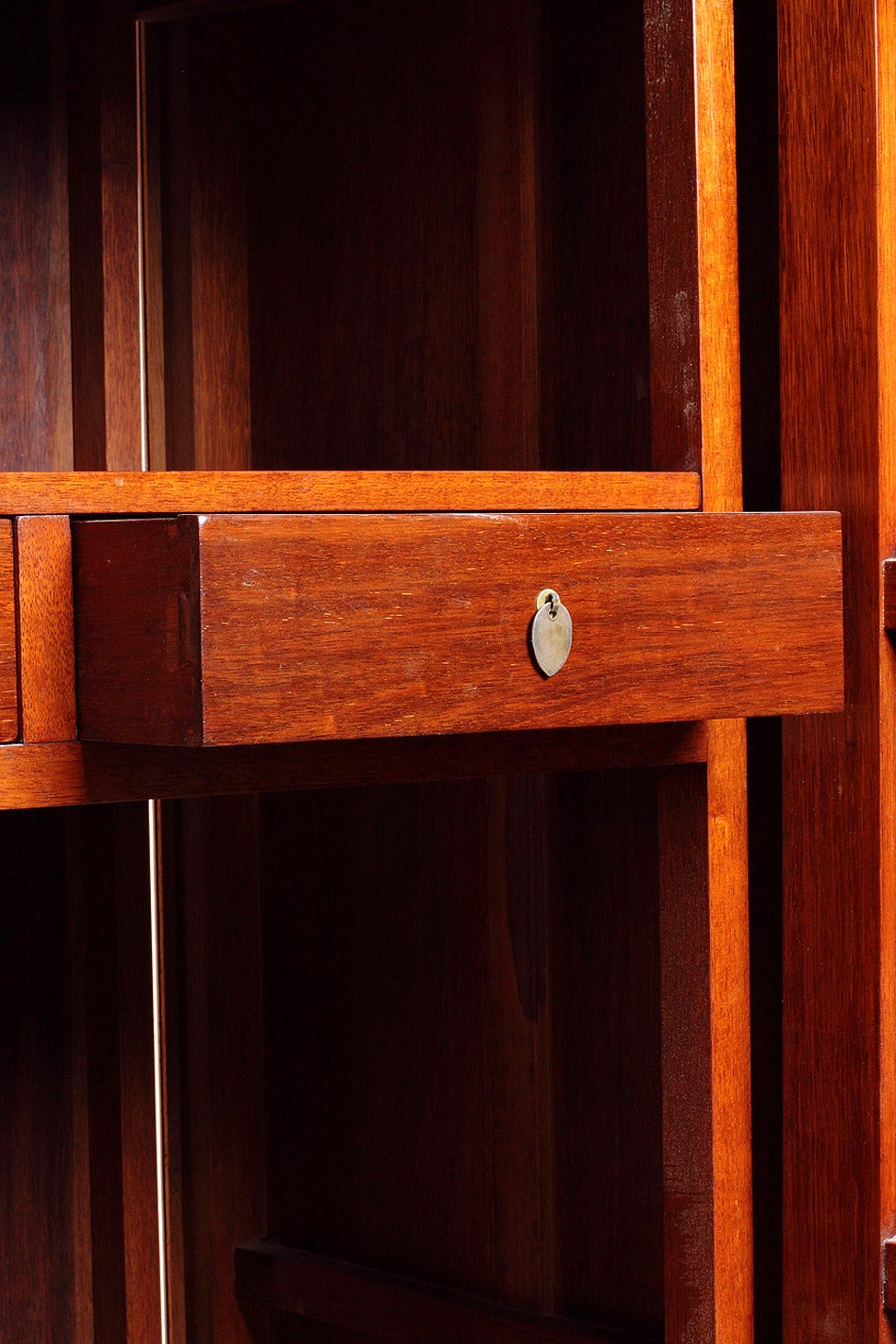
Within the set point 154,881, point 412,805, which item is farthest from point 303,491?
point 154,881

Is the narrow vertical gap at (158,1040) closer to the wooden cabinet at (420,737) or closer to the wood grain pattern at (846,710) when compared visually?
the wooden cabinet at (420,737)

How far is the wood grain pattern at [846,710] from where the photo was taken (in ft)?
3.08

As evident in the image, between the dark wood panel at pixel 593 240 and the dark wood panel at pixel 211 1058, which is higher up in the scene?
the dark wood panel at pixel 593 240

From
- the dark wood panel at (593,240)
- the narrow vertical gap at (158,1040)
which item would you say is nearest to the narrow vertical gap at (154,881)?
the narrow vertical gap at (158,1040)

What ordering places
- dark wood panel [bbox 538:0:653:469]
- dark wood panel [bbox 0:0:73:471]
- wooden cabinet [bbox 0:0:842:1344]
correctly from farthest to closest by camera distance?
dark wood panel [bbox 0:0:73:471], dark wood panel [bbox 538:0:653:469], wooden cabinet [bbox 0:0:842:1344]

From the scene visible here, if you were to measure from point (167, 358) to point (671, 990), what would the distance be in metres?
0.63

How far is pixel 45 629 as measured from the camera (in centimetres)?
71

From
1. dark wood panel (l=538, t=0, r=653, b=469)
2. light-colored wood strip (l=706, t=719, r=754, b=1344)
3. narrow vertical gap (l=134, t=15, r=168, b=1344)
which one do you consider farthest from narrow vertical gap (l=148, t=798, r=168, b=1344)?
light-colored wood strip (l=706, t=719, r=754, b=1344)

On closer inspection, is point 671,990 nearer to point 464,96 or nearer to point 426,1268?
point 426,1268

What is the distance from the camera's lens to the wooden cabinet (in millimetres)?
792

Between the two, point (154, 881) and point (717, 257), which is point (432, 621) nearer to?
point (717, 257)

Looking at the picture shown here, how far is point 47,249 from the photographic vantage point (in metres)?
1.24

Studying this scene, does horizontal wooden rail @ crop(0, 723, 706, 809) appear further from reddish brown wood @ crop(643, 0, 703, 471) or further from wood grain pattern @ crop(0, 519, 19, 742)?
reddish brown wood @ crop(643, 0, 703, 471)

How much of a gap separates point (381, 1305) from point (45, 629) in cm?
69
